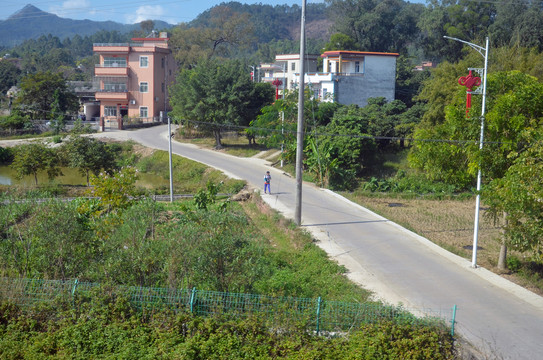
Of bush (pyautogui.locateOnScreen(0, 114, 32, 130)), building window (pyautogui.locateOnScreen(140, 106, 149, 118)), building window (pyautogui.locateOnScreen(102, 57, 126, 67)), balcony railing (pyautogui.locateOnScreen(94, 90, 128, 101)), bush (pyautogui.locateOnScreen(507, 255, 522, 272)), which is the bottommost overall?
bush (pyautogui.locateOnScreen(507, 255, 522, 272))

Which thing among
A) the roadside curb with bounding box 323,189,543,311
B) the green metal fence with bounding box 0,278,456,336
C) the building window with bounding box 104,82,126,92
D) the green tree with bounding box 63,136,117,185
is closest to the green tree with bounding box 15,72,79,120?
the building window with bounding box 104,82,126,92

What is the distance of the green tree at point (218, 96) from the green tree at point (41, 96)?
60.8 feet

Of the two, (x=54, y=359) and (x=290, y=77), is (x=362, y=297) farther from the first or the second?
(x=290, y=77)

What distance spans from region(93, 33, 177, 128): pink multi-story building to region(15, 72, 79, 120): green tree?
354 cm

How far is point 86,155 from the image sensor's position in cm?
2952

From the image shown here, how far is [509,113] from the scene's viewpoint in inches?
592

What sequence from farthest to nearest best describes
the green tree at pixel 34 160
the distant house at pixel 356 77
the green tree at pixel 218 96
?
the distant house at pixel 356 77 → the green tree at pixel 218 96 → the green tree at pixel 34 160

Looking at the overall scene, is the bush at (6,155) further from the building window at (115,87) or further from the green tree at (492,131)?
the green tree at (492,131)

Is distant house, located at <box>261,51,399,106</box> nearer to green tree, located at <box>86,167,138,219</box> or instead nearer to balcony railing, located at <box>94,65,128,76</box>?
balcony railing, located at <box>94,65,128,76</box>

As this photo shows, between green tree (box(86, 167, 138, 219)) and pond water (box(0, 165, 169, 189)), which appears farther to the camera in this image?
pond water (box(0, 165, 169, 189))

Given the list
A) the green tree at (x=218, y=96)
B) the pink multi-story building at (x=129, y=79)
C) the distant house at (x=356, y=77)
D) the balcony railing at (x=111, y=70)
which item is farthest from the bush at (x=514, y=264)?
the balcony railing at (x=111, y=70)

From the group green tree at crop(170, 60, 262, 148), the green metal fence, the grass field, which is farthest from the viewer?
green tree at crop(170, 60, 262, 148)

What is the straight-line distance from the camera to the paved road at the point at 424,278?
35.3 feet

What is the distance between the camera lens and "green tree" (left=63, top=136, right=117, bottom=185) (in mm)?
29406
